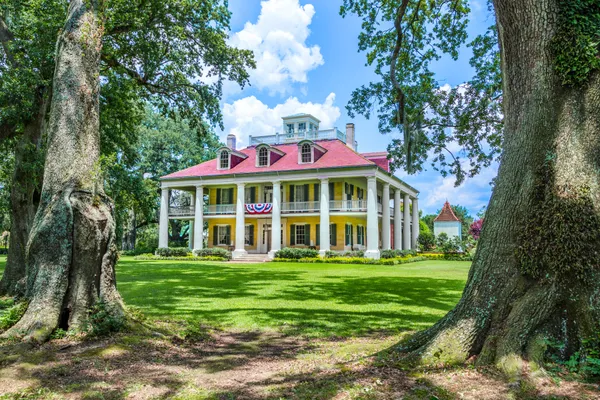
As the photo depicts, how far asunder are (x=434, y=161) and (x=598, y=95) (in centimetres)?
951

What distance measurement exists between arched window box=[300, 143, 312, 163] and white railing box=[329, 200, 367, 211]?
336 centimetres

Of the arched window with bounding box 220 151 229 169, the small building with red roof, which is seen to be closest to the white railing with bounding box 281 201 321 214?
the arched window with bounding box 220 151 229 169

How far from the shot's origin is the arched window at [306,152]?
29.0m

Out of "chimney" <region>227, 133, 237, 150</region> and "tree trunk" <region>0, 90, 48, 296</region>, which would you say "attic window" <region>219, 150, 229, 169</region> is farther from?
"tree trunk" <region>0, 90, 48, 296</region>

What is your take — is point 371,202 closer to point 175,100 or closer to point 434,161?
point 434,161

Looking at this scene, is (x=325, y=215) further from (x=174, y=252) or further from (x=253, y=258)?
(x=174, y=252)

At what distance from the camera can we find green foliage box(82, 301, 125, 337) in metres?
5.21

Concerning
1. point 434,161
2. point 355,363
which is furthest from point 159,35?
point 355,363

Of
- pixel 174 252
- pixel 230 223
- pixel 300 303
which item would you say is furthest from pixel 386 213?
pixel 300 303

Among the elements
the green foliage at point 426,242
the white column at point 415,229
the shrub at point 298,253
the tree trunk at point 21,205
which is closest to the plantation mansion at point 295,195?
the shrub at point 298,253

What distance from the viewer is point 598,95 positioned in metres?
3.89

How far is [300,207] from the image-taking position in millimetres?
29797

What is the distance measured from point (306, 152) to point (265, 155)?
10.8 ft

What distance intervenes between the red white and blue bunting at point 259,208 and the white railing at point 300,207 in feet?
3.23
